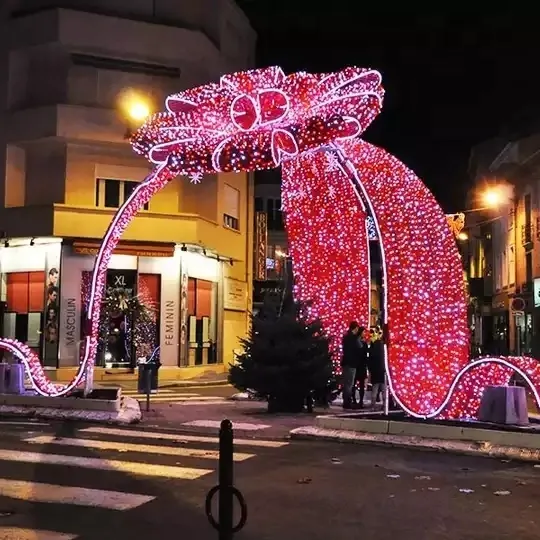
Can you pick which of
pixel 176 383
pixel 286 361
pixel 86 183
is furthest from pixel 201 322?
pixel 286 361

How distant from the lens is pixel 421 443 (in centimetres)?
1173

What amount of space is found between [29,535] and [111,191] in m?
23.2

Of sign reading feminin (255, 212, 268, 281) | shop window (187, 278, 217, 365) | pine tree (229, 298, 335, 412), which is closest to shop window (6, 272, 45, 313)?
shop window (187, 278, 217, 365)

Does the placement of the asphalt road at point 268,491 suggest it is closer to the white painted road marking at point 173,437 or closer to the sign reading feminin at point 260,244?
the white painted road marking at point 173,437

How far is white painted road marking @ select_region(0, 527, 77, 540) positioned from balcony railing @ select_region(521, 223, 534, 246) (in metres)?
39.4

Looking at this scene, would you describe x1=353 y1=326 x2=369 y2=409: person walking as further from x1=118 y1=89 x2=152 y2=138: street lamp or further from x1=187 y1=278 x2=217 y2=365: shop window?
x1=118 y1=89 x2=152 y2=138: street lamp

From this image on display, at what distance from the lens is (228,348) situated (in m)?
33.5

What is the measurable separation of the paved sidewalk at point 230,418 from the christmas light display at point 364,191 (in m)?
1.95

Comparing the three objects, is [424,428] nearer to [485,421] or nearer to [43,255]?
[485,421]

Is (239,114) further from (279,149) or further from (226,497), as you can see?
(226,497)

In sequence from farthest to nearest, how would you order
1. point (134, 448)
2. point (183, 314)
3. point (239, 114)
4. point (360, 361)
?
point (183, 314) → point (360, 361) → point (239, 114) → point (134, 448)

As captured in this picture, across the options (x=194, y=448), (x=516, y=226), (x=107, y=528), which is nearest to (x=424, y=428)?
(x=194, y=448)

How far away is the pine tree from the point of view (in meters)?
16.1

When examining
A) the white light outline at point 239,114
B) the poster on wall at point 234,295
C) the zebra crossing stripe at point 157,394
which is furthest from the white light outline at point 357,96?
the poster on wall at point 234,295
